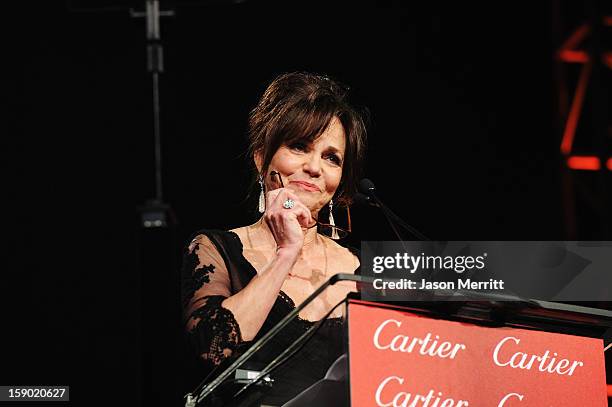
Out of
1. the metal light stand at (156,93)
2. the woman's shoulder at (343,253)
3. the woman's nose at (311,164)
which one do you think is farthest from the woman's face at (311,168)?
the metal light stand at (156,93)

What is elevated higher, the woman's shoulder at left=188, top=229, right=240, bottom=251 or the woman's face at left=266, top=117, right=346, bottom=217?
the woman's face at left=266, top=117, right=346, bottom=217

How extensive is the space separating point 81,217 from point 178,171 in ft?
1.22

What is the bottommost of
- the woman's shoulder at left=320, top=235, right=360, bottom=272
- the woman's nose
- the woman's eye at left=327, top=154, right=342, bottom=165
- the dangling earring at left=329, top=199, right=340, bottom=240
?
the woman's shoulder at left=320, top=235, right=360, bottom=272

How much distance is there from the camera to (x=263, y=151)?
3.26 m

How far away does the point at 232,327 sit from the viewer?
2.65 metres

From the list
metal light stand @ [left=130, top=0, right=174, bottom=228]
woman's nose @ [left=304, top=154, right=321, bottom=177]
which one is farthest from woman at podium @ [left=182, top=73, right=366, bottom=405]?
metal light stand @ [left=130, top=0, right=174, bottom=228]

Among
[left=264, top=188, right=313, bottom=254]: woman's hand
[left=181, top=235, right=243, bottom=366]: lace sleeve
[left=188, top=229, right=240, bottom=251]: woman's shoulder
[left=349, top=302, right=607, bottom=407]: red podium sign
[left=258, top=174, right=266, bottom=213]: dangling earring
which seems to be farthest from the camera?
[left=258, top=174, right=266, bottom=213]: dangling earring

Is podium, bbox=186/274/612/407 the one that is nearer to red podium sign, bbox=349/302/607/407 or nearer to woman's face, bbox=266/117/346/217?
red podium sign, bbox=349/302/607/407

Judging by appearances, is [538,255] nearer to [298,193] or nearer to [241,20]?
[298,193]

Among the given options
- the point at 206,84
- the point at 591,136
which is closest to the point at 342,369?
the point at 206,84

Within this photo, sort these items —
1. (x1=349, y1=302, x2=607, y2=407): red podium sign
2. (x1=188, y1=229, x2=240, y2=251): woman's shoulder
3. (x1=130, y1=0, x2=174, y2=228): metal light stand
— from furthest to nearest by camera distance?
(x1=188, y1=229, x2=240, y2=251): woman's shoulder → (x1=130, y1=0, x2=174, y2=228): metal light stand → (x1=349, y1=302, x2=607, y2=407): red podium sign

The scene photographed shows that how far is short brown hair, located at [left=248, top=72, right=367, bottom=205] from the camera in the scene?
321cm

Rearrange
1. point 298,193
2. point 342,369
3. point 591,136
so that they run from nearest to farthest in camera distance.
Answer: point 342,369, point 298,193, point 591,136

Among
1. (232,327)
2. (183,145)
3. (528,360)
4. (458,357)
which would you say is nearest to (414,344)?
(458,357)
